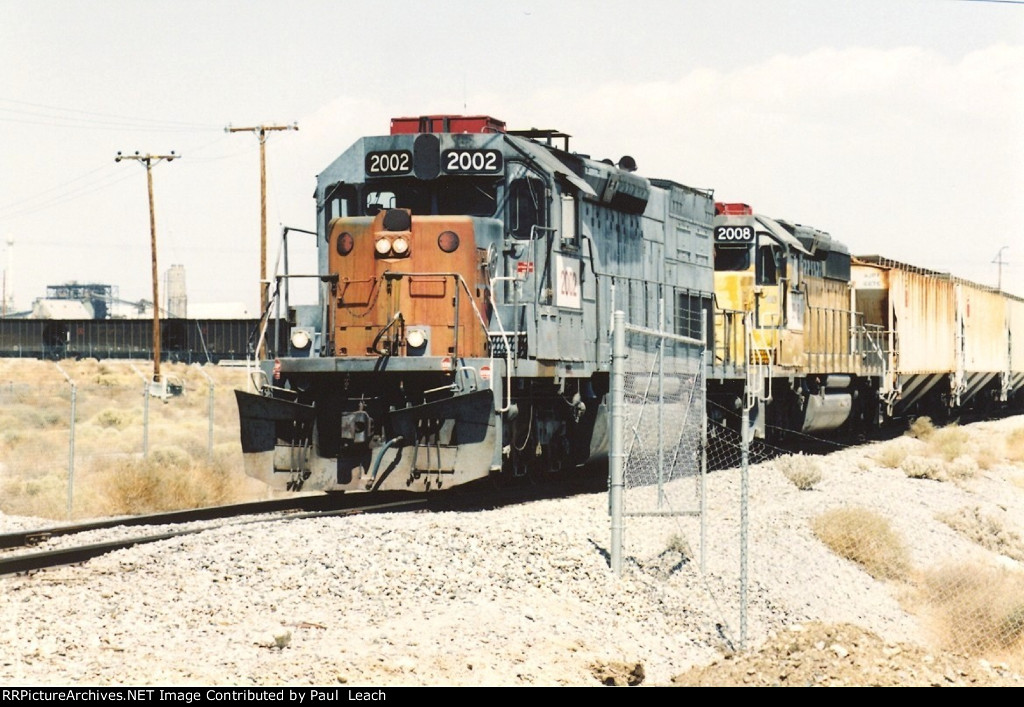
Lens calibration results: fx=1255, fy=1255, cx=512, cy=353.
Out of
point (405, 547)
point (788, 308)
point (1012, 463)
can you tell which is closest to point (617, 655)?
point (405, 547)

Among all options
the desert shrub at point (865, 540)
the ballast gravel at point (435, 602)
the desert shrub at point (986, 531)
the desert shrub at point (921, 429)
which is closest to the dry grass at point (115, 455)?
the ballast gravel at point (435, 602)

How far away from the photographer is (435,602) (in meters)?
8.97

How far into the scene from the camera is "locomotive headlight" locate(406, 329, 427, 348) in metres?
13.2

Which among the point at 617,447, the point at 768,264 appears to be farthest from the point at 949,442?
the point at 617,447

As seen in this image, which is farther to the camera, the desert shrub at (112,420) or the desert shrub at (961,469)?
the desert shrub at (112,420)

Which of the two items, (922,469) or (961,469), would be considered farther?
(961,469)

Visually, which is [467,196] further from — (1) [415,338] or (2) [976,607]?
(2) [976,607]

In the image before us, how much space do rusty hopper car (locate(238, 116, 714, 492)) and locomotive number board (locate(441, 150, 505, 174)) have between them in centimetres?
1

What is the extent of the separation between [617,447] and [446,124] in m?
5.50

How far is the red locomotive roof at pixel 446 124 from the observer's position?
1418 cm

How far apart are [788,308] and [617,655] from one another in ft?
47.0

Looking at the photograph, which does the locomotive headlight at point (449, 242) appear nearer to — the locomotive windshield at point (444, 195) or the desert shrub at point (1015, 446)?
the locomotive windshield at point (444, 195)

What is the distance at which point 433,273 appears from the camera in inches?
518

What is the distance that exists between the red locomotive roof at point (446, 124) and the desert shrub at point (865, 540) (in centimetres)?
567
